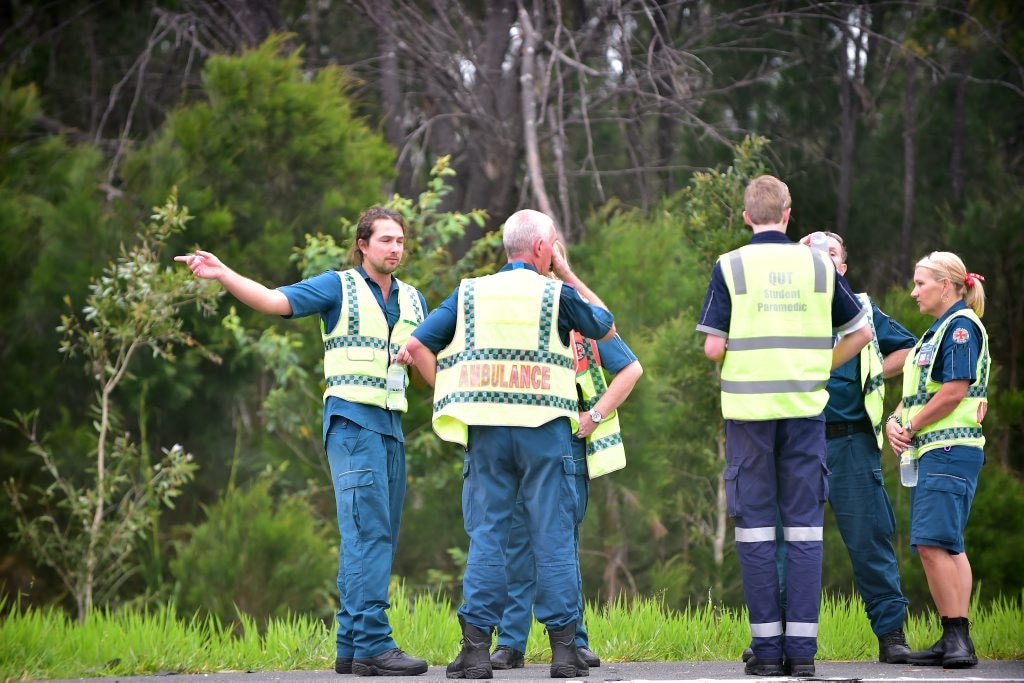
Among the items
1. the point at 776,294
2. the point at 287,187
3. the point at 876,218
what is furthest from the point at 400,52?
the point at 776,294

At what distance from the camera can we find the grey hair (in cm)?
572

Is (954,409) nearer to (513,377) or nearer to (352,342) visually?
(513,377)

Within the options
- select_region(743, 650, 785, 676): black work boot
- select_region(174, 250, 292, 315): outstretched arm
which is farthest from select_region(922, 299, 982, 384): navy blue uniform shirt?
select_region(174, 250, 292, 315): outstretched arm

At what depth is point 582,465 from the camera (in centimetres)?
621

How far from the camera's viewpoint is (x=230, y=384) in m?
13.1

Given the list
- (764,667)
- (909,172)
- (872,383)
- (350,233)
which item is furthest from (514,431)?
(909,172)

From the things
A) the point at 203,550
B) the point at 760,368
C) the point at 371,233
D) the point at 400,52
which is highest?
the point at 400,52

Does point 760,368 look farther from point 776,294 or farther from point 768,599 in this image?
point 768,599

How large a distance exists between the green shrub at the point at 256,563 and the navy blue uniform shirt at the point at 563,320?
5732 millimetres

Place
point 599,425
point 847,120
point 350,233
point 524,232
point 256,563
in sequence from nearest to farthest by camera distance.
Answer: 1. point 524,232
2. point 599,425
3. point 256,563
4. point 350,233
5. point 847,120

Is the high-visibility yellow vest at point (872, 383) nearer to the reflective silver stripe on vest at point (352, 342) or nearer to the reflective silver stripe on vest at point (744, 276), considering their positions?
the reflective silver stripe on vest at point (744, 276)

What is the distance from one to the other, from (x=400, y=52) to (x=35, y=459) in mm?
4956

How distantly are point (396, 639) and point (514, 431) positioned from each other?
1.68 m

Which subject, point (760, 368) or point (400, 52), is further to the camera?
point (400, 52)
